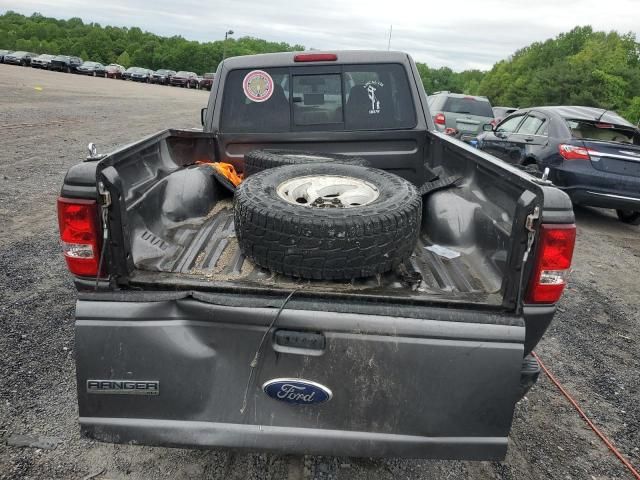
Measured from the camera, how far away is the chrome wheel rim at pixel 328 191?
2510 mm

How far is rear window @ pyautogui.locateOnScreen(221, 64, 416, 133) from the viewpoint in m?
3.78

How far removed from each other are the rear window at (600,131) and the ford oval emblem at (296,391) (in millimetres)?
7178

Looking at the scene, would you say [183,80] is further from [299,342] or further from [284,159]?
[299,342]

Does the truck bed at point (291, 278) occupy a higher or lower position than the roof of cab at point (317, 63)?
lower

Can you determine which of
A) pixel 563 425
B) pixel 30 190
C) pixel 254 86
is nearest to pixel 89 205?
pixel 254 86

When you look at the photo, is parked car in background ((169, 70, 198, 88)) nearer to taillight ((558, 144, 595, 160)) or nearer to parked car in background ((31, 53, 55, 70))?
parked car in background ((31, 53, 55, 70))

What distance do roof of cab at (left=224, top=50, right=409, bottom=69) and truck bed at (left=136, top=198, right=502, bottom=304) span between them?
1.62 meters

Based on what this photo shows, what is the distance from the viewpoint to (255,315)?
6.25 ft

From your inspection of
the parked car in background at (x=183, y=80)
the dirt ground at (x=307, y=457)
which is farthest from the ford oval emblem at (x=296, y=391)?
the parked car in background at (x=183, y=80)

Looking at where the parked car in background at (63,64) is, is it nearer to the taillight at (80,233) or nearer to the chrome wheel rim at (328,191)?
the chrome wheel rim at (328,191)

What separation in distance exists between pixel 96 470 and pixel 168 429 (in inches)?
29.3

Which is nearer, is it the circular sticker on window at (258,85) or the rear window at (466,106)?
the circular sticker on window at (258,85)

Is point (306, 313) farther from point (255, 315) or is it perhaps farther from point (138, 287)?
point (138, 287)

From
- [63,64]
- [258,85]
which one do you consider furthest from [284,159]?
[63,64]
